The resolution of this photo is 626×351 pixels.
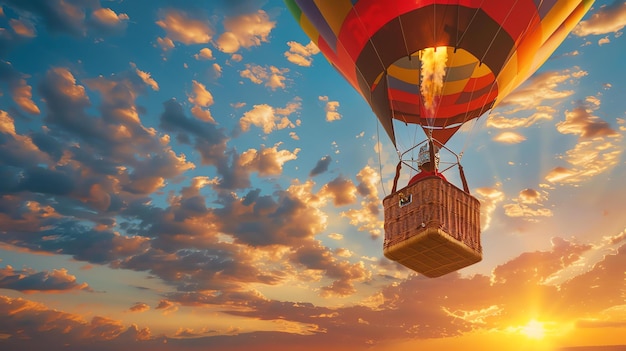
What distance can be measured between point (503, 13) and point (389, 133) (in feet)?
11.1

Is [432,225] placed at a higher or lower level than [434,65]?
lower

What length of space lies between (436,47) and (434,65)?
1.23 metres

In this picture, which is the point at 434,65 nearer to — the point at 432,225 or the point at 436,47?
the point at 436,47

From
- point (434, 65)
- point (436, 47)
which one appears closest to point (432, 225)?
point (436, 47)

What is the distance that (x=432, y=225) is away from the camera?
9.46 m

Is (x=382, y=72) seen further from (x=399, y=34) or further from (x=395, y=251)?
(x=395, y=251)

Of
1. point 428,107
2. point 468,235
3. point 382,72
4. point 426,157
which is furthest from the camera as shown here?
point 428,107

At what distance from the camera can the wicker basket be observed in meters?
9.60

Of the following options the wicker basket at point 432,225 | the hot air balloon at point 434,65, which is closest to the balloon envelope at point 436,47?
the hot air balloon at point 434,65

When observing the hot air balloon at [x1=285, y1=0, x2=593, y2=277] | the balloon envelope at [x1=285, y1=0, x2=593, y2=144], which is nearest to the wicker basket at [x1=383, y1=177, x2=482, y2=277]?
the hot air balloon at [x1=285, y1=0, x2=593, y2=277]

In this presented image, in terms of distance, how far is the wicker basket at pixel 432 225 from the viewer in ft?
31.5

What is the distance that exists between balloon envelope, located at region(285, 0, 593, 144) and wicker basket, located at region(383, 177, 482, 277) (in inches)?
100.0

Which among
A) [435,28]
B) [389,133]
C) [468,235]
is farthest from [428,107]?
[468,235]

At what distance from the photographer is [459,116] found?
46.8ft
